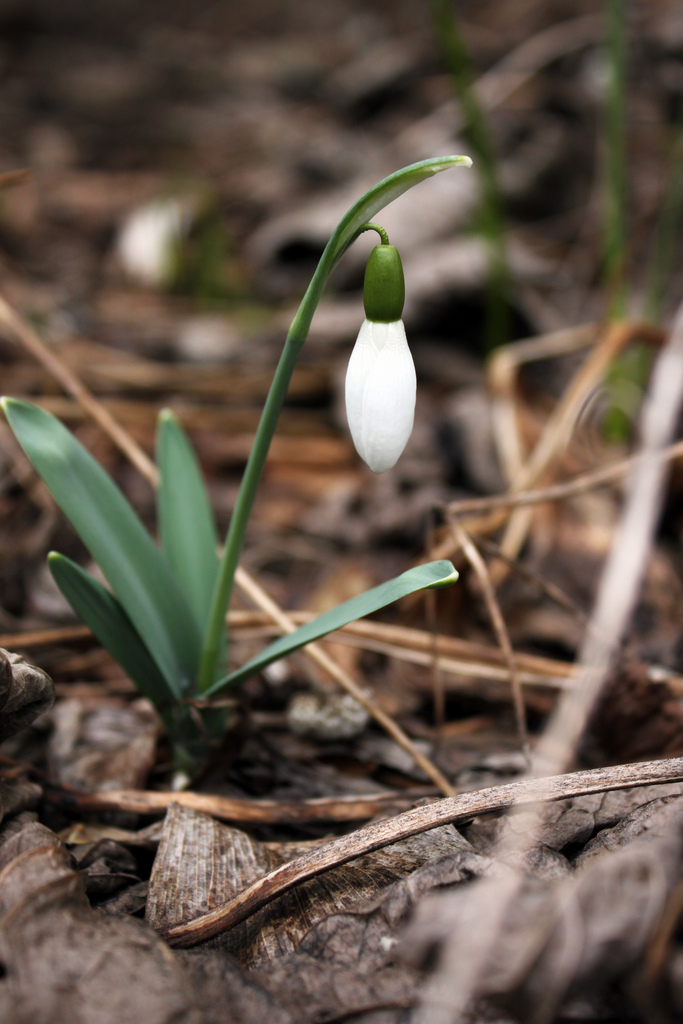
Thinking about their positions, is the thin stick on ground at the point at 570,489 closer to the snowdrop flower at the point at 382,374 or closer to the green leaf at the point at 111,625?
the snowdrop flower at the point at 382,374

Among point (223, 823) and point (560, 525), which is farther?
point (560, 525)

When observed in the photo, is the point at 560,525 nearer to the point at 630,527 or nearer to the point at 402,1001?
the point at 630,527

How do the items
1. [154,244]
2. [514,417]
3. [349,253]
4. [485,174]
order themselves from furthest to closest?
[154,244] → [349,253] → [485,174] → [514,417]

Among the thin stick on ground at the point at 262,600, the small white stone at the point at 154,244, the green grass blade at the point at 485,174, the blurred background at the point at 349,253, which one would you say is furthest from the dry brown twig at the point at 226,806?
the small white stone at the point at 154,244

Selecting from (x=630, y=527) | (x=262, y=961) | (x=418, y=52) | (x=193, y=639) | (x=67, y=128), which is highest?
(x=418, y=52)

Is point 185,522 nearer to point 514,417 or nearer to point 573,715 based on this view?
point 573,715

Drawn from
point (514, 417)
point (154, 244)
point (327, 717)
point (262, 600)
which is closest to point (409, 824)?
point (327, 717)

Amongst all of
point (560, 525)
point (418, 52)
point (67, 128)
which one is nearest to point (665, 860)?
point (560, 525)
